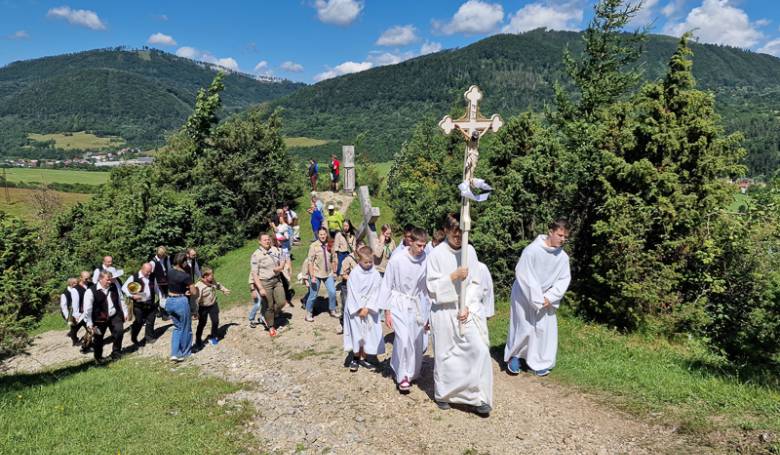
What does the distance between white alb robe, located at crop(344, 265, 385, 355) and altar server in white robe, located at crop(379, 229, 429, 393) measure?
56cm

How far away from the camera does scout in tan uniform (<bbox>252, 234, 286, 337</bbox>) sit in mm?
9367

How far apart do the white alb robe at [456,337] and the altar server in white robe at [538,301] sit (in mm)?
1090

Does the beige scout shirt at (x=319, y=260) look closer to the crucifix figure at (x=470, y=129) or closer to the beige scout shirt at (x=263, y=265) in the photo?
the beige scout shirt at (x=263, y=265)

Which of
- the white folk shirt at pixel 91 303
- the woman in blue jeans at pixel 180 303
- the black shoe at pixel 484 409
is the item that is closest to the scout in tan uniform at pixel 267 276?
the woman in blue jeans at pixel 180 303

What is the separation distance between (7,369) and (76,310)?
280cm

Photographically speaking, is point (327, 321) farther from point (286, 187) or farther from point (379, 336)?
point (286, 187)

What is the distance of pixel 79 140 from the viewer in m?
161

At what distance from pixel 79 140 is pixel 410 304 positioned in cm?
18965

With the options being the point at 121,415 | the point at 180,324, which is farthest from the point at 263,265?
the point at 121,415

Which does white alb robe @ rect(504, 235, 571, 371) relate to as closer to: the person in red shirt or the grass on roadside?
the grass on roadside

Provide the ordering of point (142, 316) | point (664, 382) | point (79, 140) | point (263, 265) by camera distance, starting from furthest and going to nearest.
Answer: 1. point (79, 140)
2. point (142, 316)
3. point (263, 265)
4. point (664, 382)

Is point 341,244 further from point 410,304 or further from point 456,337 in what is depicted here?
point 456,337

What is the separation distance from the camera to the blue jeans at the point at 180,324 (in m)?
8.44

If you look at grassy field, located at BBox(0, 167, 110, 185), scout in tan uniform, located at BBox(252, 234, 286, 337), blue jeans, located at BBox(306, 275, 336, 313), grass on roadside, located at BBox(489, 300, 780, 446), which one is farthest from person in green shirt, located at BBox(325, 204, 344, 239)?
grassy field, located at BBox(0, 167, 110, 185)
